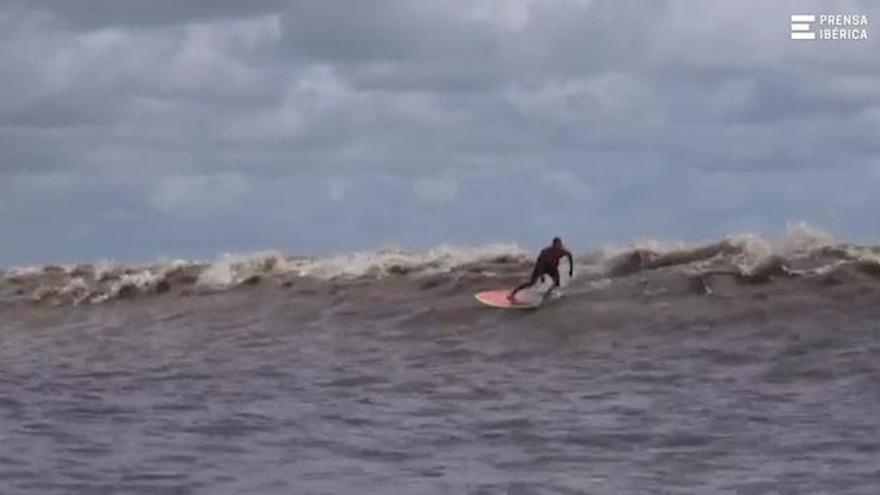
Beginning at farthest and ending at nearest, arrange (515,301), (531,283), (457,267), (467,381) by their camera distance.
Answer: (457,267)
(531,283)
(515,301)
(467,381)

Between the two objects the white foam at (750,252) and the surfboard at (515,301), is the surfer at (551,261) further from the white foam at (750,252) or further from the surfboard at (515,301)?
the white foam at (750,252)

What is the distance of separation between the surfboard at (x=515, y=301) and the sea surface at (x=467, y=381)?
1.18 ft

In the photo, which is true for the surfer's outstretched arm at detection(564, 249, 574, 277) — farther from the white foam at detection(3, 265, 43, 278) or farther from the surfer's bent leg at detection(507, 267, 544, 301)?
the white foam at detection(3, 265, 43, 278)

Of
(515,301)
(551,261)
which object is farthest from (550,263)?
(515,301)

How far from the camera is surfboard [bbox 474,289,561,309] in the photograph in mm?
24344

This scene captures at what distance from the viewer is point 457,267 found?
1153 inches

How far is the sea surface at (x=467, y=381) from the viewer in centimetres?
1241

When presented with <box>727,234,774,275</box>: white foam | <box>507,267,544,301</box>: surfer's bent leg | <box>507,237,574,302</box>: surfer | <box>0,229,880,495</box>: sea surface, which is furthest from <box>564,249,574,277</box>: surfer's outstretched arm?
<box>727,234,774,275</box>: white foam

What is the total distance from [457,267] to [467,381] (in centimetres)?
1116

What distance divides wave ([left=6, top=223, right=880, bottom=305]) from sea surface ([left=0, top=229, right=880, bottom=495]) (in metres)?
0.11

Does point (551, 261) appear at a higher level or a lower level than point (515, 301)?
higher

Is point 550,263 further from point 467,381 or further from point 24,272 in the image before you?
point 24,272

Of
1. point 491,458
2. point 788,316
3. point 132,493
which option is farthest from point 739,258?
point 132,493

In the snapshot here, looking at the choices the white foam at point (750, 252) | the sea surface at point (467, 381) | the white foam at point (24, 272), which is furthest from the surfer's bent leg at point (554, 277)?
the white foam at point (24, 272)
